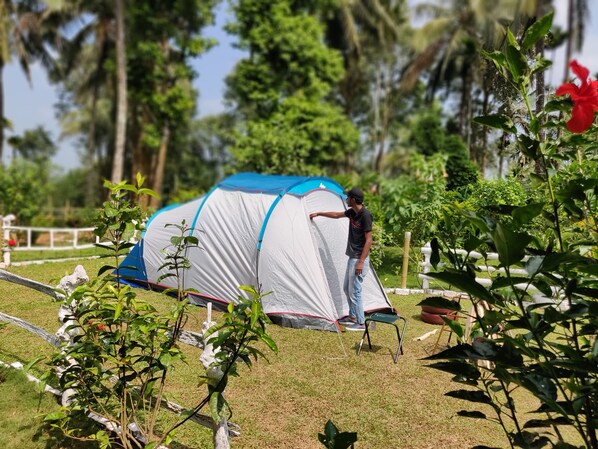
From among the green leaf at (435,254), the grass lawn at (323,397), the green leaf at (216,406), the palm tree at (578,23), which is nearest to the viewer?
the green leaf at (435,254)

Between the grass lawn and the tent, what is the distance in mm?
445

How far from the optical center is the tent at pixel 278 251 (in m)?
6.36

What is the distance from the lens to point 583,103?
114cm

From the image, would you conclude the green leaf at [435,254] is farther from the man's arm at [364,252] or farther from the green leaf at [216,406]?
the man's arm at [364,252]

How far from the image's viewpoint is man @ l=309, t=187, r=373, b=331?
605 cm

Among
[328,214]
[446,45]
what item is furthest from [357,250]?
[446,45]

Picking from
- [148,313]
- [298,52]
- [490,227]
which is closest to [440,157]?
[298,52]

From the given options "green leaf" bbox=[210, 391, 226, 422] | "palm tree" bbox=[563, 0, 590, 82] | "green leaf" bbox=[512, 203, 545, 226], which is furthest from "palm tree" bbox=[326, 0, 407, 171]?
"green leaf" bbox=[512, 203, 545, 226]

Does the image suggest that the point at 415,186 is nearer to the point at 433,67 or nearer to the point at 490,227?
the point at 490,227

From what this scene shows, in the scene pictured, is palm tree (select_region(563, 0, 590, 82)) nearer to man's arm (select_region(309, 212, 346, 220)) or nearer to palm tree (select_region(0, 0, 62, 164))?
man's arm (select_region(309, 212, 346, 220))

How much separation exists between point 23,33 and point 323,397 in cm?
2349

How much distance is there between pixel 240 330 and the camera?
227cm

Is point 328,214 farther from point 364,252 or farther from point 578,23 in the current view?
point 578,23

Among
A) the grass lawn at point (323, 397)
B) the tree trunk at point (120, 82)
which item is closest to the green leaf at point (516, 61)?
the grass lawn at point (323, 397)
